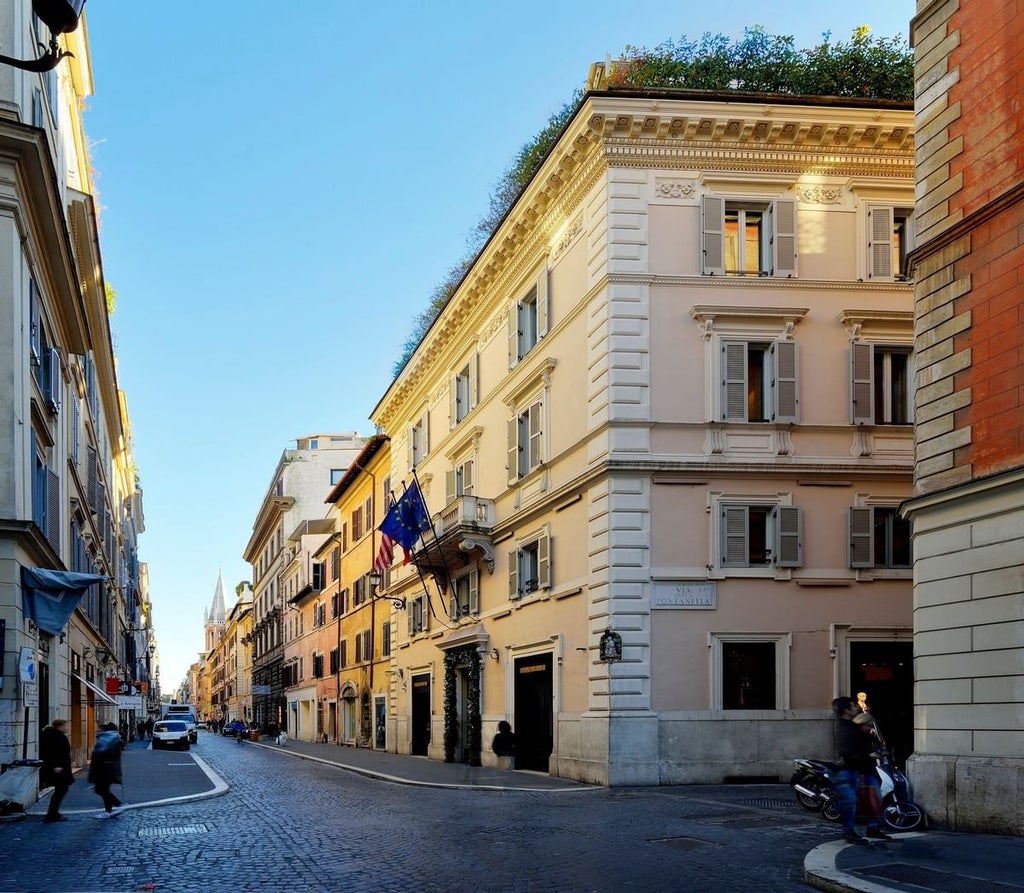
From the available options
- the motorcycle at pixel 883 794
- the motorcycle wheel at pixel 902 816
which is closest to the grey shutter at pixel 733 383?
the motorcycle at pixel 883 794

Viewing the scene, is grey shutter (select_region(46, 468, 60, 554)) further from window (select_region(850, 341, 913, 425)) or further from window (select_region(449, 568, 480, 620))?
window (select_region(850, 341, 913, 425))

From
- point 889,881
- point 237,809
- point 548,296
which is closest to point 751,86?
point 548,296

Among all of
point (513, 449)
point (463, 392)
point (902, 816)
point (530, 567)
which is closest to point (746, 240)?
point (513, 449)

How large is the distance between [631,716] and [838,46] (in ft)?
74.1

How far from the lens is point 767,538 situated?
2441 centimetres

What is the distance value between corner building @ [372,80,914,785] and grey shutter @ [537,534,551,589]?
824mm

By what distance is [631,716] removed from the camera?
2316cm

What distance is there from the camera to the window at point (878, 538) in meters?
24.3

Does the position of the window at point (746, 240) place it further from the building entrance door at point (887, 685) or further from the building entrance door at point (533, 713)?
the building entrance door at point (533, 713)

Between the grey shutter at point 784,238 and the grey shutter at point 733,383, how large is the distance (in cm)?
184

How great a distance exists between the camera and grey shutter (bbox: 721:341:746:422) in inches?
961

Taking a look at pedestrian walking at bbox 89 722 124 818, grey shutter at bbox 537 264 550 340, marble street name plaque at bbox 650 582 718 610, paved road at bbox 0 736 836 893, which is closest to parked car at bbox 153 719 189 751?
grey shutter at bbox 537 264 550 340

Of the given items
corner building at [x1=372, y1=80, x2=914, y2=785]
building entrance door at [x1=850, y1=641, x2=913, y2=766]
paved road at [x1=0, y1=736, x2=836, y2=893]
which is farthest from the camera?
building entrance door at [x1=850, y1=641, x2=913, y2=766]

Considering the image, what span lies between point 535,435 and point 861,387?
7.90m
